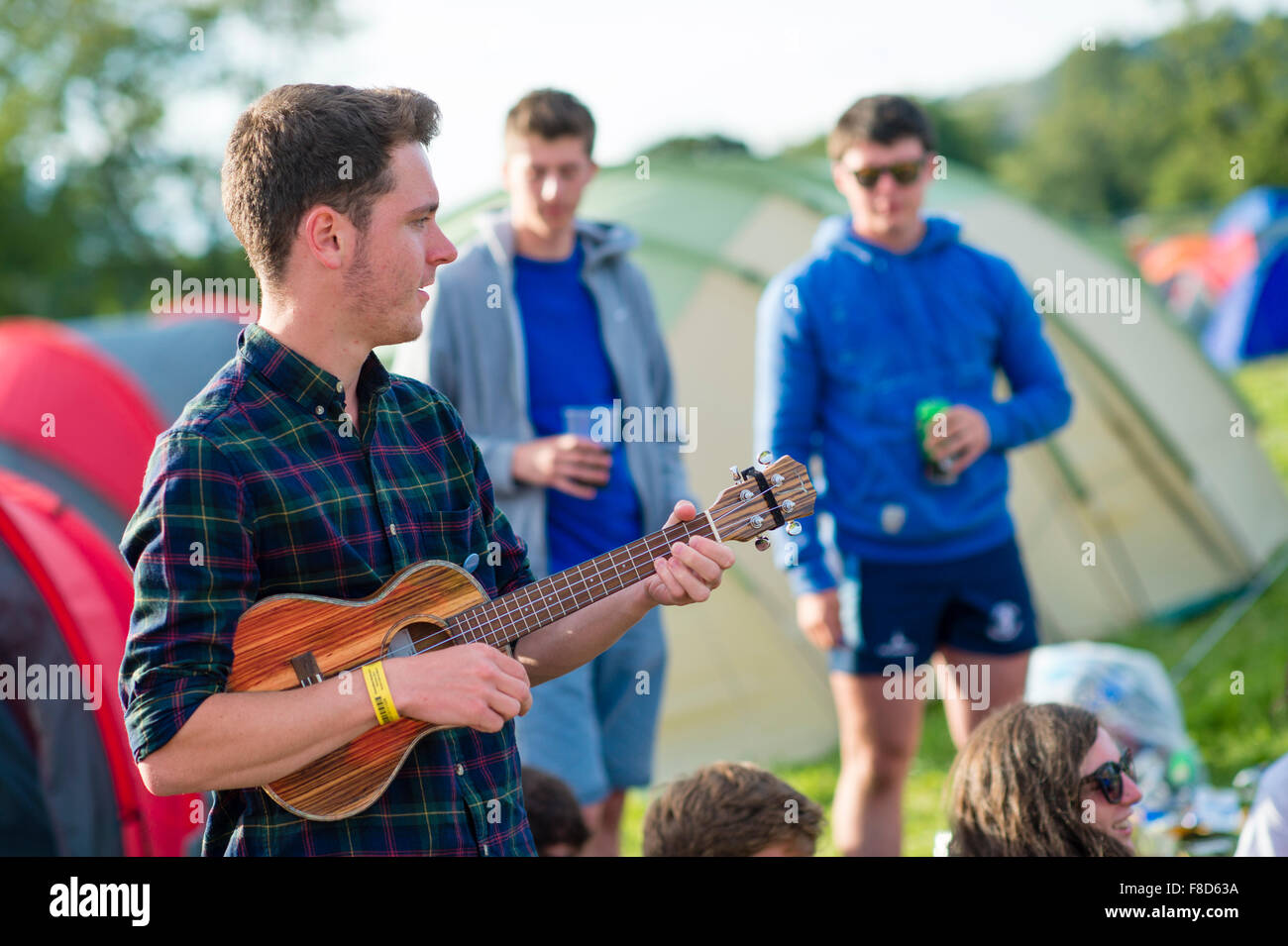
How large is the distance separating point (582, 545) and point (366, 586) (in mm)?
1525

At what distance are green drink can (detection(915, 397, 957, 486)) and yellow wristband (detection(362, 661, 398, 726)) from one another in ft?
6.65

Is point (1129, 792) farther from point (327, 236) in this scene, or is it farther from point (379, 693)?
point (327, 236)

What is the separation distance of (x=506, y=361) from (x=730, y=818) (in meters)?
1.35

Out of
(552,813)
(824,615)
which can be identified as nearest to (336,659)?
(552,813)

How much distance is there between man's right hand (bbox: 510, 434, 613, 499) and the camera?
10.6 feet

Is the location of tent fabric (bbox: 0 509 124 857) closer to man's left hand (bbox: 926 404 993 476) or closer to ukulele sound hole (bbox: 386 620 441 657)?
ukulele sound hole (bbox: 386 620 441 657)

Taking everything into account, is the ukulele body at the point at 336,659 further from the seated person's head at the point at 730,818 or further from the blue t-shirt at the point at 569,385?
the blue t-shirt at the point at 569,385

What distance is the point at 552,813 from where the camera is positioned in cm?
308

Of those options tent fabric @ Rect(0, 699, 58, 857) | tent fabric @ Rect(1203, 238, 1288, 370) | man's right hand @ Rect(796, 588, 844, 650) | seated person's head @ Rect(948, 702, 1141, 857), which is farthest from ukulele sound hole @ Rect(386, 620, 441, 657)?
tent fabric @ Rect(1203, 238, 1288, 370)

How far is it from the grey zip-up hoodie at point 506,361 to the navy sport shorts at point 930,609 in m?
0.57

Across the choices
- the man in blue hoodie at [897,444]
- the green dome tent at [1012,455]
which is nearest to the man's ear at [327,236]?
the man in blue hoodie at [897,444]

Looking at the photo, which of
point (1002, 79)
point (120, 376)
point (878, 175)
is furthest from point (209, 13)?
point (1002, 79)
